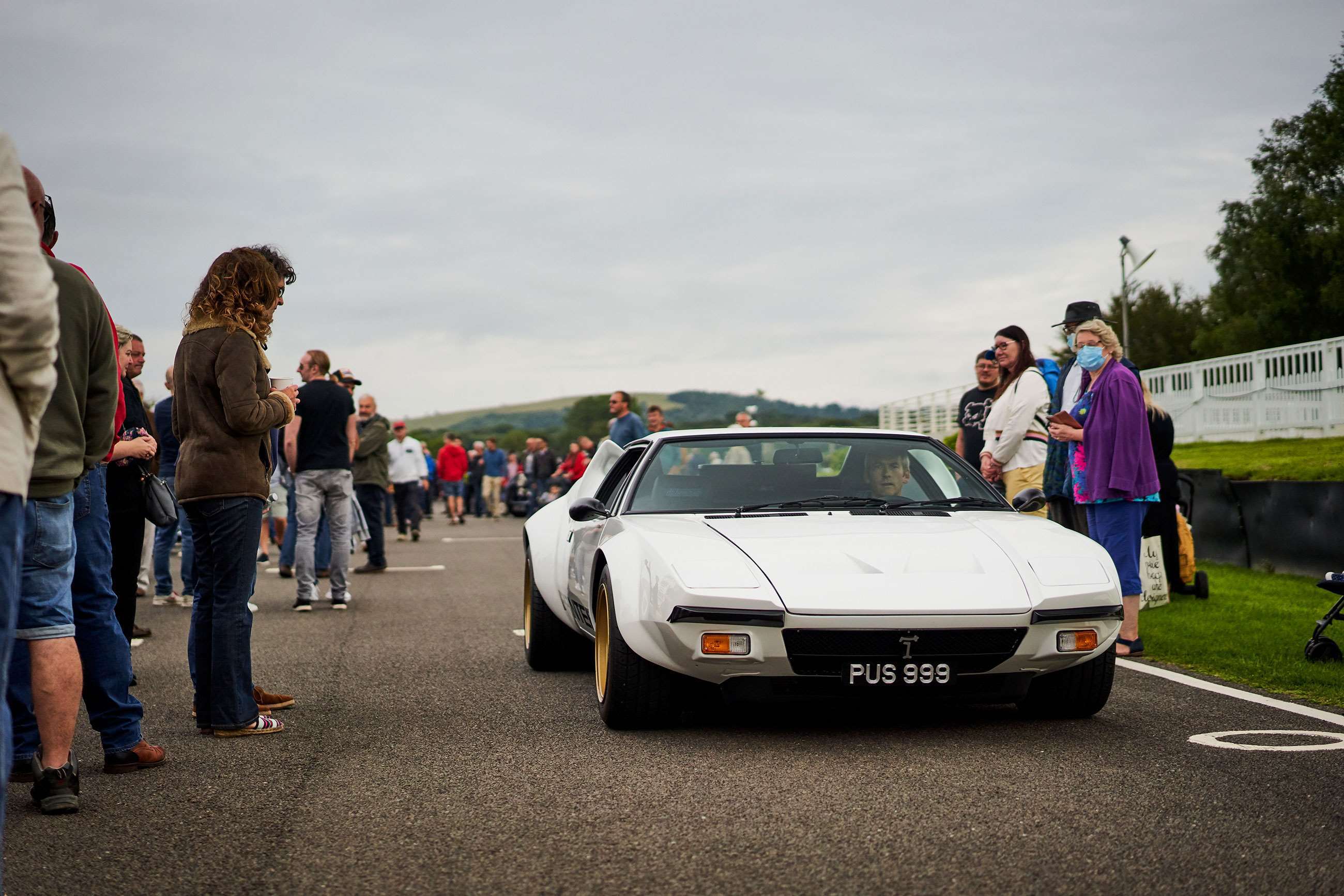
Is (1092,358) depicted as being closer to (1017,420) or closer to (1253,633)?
(1017,420)

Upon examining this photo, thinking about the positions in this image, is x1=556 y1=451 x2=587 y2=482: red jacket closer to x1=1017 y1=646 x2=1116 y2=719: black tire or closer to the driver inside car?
the driver inside car

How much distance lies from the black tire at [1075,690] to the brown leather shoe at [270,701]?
10.3 feet

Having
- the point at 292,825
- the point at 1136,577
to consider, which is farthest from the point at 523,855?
the point at 1136,577

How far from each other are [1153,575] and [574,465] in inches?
690

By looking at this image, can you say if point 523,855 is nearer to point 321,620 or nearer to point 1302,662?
point 1302,662

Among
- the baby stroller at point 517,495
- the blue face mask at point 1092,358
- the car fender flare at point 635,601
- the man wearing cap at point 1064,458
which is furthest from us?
the baby stroller at point 517,495

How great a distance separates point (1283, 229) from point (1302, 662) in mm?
54842

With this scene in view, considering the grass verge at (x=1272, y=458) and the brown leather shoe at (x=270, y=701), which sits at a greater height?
the grass verge at (x=1272, y=458)

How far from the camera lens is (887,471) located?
6.12 metres

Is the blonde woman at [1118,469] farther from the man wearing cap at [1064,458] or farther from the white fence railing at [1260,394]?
the white fence railing at [1260,394]

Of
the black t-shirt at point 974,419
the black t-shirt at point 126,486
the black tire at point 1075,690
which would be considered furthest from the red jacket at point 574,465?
the black tire at point 1075,690

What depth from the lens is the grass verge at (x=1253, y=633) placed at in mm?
6246

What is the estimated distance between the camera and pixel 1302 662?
6.64 m

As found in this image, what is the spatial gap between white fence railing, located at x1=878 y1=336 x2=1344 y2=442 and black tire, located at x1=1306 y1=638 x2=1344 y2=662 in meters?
10.8
